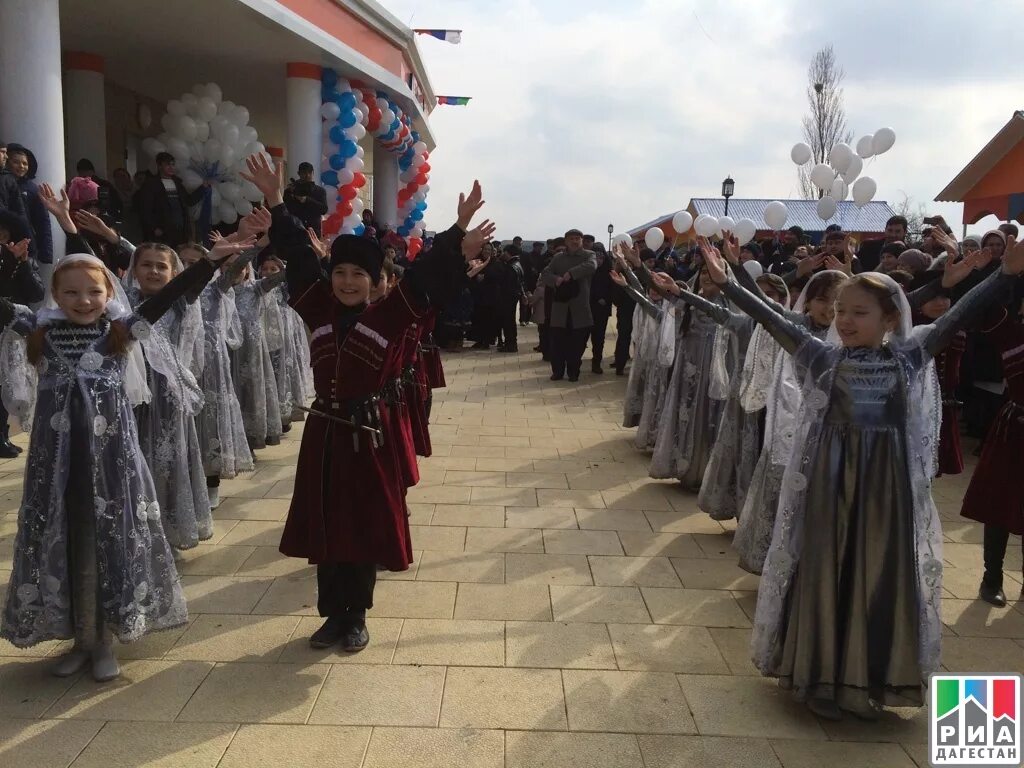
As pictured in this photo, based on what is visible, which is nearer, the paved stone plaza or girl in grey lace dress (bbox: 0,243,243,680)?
the paved stone plaza

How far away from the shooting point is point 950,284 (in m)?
3.66

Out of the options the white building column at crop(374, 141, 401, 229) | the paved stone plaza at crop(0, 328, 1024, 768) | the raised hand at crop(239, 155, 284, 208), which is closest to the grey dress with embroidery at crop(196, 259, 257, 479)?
the paved stone plaza at crop(0, 328, 1024, 768)

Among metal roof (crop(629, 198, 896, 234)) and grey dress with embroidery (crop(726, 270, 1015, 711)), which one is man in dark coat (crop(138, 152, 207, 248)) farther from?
metal roof (crop(629, 198, 896, 234))

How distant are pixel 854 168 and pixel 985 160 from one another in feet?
22.2

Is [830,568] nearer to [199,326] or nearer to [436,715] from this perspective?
[436,715]

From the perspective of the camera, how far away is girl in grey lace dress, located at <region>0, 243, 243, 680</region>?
3162 millimetres

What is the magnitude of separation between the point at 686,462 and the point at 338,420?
11.3 feet

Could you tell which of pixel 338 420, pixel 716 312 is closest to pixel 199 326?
pixel 338 420

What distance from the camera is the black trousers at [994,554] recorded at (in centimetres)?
430

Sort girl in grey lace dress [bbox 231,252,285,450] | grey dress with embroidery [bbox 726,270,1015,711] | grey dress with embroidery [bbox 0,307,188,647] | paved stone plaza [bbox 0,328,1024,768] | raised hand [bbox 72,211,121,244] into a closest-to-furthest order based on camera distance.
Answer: paved stone plaza [bbox 0,328,1024,768], grey dress with embroidery [bbox 726,270,1015,711], grey dress with embroidery [bbox 0,307,188,647], raised hand [bbox 72,211,121,244], girl in grey lace dress [bbox 231,252,285,450]

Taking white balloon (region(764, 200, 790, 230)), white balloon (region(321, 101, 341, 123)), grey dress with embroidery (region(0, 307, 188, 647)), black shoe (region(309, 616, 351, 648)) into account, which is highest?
white balloon (region(321, 101, 341, 123))

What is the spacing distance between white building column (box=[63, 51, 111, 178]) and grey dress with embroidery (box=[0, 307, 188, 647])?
8.89m

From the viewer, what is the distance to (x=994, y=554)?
4.36m

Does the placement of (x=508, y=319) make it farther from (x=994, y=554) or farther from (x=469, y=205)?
(x=469, y=205)
